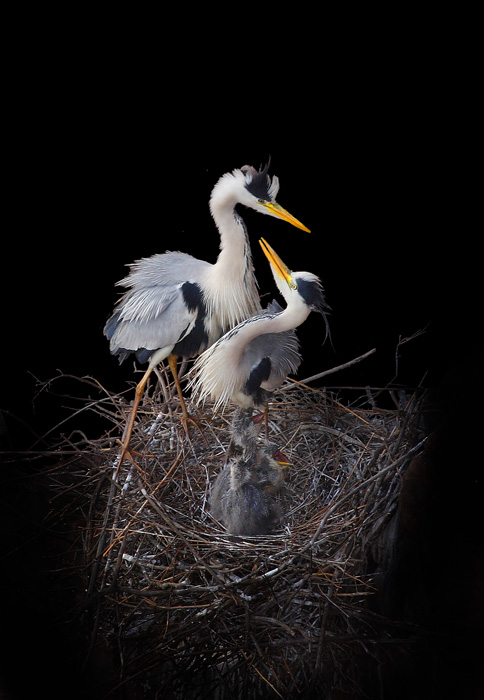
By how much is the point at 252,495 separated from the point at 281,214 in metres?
0.59

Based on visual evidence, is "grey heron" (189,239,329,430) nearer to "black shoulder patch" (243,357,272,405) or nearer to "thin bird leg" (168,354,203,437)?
"black shoulder patch" (243,357,272,405)

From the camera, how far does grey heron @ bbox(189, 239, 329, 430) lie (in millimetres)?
1719

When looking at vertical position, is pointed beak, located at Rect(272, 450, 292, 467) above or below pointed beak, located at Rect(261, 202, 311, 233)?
below

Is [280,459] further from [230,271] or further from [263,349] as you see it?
[230,271]

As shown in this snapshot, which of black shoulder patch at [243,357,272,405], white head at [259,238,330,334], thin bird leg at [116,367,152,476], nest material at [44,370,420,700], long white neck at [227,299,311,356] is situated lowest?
nest material at [44,370,420,700]

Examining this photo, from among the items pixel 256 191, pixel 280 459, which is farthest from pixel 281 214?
pixel 280 459

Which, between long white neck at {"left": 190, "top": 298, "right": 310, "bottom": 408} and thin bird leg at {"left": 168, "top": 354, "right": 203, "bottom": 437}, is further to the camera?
thin bird leg at {"left": 168, "top": 354, "right": 203, "bottom": 437}

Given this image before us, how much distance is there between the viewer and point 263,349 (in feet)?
6.19

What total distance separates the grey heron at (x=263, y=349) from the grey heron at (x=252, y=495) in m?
0.11

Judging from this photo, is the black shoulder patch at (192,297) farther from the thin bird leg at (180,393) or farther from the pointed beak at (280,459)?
the pointed beak at (280,459)

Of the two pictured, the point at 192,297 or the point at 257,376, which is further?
the point at 192,297

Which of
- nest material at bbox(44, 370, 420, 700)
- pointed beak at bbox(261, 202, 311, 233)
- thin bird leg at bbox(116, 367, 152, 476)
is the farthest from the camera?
thin bird leg at bbox(116, 367, 152, 476)

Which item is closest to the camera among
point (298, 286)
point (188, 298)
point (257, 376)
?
point (298, 286)

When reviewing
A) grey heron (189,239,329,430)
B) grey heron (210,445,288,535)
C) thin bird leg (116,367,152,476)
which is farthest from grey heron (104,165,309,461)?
grey heron (210,445,288,535)
